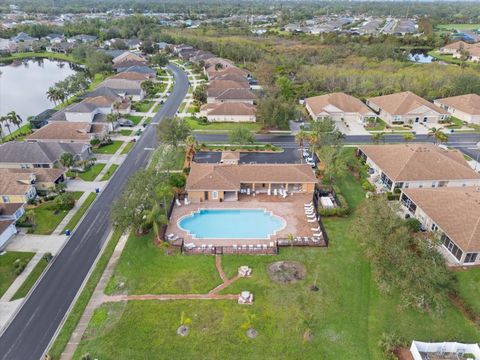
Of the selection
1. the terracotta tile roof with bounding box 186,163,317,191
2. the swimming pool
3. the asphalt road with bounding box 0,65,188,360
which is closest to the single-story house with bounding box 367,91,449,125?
the terracotta tile roof with bounding box 186,163,317,191

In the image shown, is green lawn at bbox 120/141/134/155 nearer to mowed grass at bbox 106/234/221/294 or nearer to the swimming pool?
the swimming pool

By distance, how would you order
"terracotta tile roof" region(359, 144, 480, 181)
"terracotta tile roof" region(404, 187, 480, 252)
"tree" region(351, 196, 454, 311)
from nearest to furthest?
"tree" region(351, 196, 454, 311) → "terracotta tile roof" region(404, 187, 480, 252) → "terracotta tile roof" region(359, 144, 480, 181)

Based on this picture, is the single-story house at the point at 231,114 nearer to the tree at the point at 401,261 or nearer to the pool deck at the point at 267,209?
the pool deck at the point at 267,209

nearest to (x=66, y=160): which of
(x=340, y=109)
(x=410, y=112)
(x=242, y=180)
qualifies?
(x=242, y=180)

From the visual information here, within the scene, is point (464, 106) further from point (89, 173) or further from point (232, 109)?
point (89, 173)

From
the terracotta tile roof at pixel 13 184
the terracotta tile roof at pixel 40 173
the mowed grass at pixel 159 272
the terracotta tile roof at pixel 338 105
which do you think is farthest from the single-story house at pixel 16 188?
the terracotta tile roof at pixel 338 105

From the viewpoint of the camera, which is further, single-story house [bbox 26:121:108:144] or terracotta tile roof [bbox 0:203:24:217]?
single-story house [bbox 26:121:108:144]

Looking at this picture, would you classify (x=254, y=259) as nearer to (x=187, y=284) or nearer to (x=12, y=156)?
(x=187, y=284)

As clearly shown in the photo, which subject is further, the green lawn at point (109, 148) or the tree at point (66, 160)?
the green lawn at point (109, 148)
